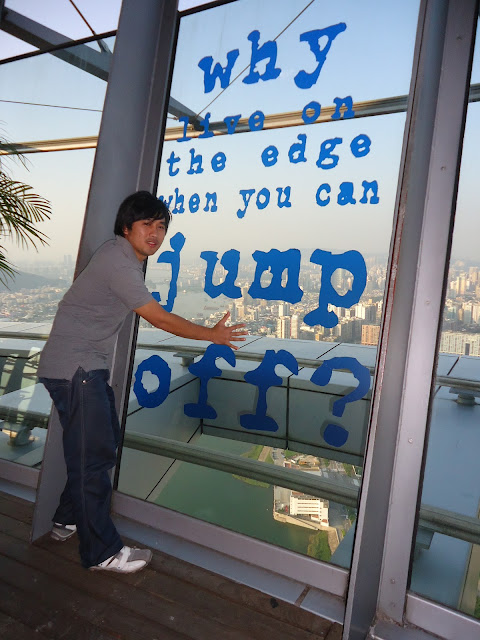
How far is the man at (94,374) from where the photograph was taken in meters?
1.80

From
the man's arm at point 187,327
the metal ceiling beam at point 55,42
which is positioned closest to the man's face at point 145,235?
the man's arm at point 187,327

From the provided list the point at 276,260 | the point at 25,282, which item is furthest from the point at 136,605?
the point at 25,282

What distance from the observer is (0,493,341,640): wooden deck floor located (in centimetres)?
156

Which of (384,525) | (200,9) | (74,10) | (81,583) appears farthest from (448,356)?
(74,10)

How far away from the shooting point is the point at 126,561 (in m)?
1.86

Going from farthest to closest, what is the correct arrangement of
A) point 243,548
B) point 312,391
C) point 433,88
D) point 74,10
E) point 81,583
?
point 74,10, point 312,391, point 243,548, point 81,583, point 433,88

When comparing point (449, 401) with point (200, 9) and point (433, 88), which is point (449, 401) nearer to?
point (433, 88)

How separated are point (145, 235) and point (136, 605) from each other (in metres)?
1.35

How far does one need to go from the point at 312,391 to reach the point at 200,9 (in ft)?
5.98

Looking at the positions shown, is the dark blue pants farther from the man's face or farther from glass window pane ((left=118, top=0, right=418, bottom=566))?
the man's face

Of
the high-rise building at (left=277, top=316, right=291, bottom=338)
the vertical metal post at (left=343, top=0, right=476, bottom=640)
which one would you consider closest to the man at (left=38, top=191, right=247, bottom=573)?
the high-rise building at (left=277, top=316, right=291, bottom=338)

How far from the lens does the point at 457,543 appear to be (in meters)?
1.68

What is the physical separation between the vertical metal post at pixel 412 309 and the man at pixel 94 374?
59cm

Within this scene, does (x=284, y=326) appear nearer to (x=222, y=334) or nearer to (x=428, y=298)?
(x=222, y=334)
